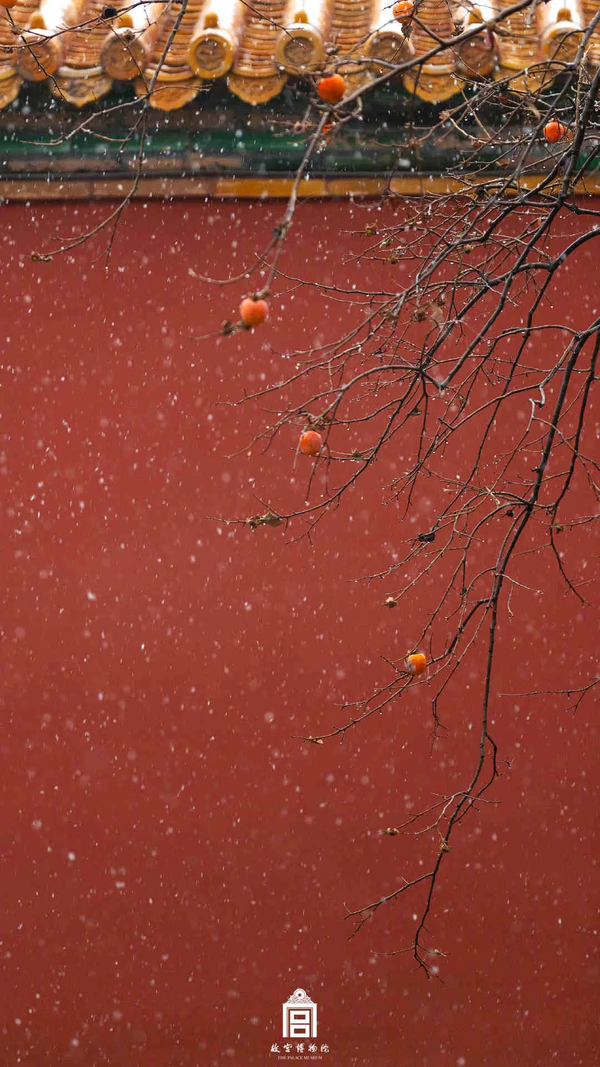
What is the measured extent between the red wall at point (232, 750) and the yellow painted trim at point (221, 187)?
0.09m

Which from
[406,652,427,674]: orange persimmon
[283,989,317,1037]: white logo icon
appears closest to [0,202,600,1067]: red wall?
[283,989,317,1037]: white logo icon

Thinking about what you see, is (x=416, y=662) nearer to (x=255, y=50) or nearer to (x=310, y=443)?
(x=310, y=443)

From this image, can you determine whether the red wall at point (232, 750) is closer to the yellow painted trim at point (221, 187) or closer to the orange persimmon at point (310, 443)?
the yellow painted trim at point (221, 187)

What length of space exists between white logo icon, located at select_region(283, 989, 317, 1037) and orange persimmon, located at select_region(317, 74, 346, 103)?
2.87 metres

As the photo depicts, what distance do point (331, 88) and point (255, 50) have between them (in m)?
1.92

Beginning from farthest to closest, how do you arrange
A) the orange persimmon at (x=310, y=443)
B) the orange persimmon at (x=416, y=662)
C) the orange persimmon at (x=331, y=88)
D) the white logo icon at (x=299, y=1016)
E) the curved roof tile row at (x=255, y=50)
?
1. the white logo icon at (x=299, y=1016)
2. the curved roof tile row at (x=255, y=50)
3. the orange persimmon at (x=416, y=662)
4. the orange persimmon at (x=310, y=443)
5. the orange persimmon at (x=331, y=88)

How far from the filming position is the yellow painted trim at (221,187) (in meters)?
3.45

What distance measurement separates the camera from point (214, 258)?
11.7 feet

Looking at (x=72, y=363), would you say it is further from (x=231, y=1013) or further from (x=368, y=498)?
(x=231, y=1013)

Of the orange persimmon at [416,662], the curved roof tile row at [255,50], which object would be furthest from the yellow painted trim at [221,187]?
the orange persimmon at [416,662]

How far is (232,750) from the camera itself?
348cm

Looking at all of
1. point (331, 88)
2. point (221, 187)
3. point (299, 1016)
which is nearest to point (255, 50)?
point (221, 187)

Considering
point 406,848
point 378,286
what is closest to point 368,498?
point 378,286

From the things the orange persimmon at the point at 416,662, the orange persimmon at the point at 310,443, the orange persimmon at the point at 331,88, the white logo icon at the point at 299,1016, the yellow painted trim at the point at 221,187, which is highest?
the yellow painted trim at the point at 221,187
